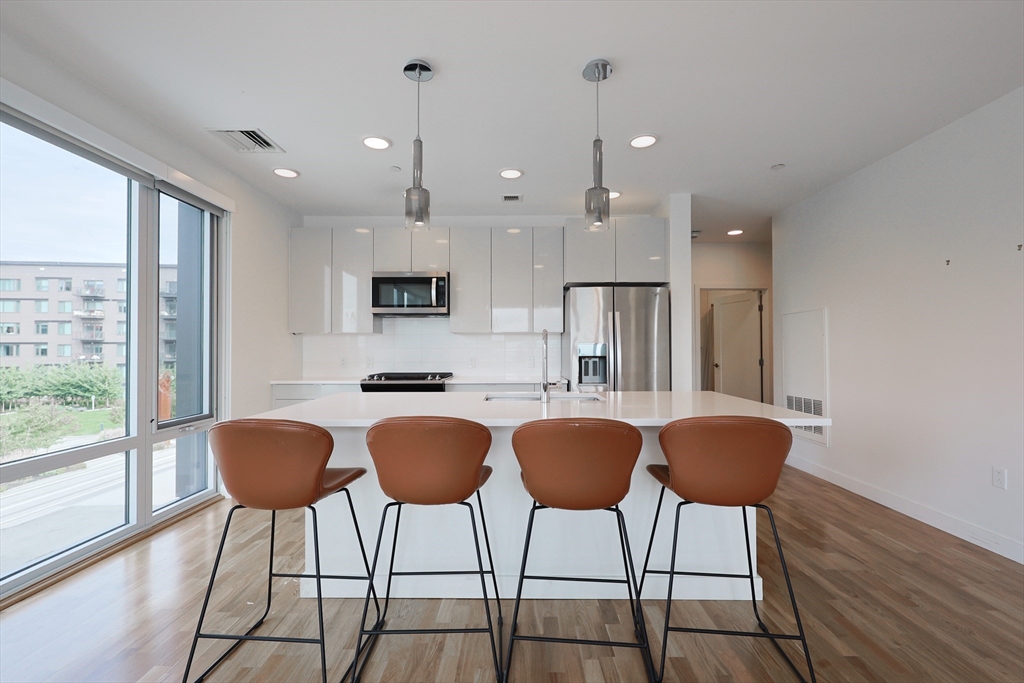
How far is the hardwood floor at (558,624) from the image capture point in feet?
5.65

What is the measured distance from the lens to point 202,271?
357cm

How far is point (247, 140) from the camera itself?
124 inches

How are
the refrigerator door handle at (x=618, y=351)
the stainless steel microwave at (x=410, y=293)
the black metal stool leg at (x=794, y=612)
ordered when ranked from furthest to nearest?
the stainless steel microwave at (x=410, y=293) < the refrigerator door handle at (x=618, y=351) < the black metal stool leg at (x=794, y=612)

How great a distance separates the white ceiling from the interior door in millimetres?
2877

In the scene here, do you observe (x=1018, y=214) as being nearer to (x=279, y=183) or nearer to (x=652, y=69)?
(x=652, y=69)

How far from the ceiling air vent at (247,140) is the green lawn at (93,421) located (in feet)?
5.95

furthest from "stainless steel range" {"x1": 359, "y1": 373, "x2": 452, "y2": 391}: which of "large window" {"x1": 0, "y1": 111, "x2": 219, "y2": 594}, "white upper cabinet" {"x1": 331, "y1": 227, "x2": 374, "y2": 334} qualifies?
"large window" {"x1": 0, "y1": 111, "x2": 219, "y2": 594}

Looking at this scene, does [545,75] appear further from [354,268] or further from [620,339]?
[354,268]

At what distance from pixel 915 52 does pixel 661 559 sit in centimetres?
264

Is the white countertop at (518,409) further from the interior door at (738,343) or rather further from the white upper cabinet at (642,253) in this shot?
the interior door at (738,343)

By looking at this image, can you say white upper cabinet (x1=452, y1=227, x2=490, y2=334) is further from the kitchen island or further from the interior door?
the interior door

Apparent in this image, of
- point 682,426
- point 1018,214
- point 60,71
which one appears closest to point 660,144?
point 1018,214

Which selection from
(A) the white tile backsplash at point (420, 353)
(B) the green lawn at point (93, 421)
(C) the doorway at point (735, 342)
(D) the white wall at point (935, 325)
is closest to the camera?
(B) the green lawn at point (93, 421)

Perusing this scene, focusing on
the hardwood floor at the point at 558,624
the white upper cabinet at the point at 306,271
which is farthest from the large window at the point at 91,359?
the white upper cabinet at the point at 306,271
